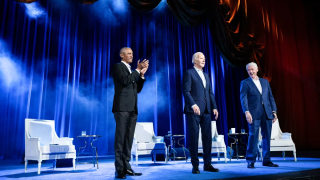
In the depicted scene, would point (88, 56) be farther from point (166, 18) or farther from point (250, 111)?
point (250, 111)

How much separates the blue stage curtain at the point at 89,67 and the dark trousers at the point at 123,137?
435 cm

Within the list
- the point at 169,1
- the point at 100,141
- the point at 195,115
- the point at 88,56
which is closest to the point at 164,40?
the point at 169,1

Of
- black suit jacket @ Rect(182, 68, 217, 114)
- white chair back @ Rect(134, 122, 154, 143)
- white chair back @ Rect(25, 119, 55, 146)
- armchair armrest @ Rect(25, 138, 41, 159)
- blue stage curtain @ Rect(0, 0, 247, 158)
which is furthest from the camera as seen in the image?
blue stage curtain @ Rect(0, 0, 247, 158)

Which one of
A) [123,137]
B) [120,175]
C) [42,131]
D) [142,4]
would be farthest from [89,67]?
[120,175]

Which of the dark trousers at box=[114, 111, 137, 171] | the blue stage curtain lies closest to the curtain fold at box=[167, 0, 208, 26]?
the blue stage curtain

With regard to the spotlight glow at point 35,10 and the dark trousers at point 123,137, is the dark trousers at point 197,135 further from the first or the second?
the spotlight glow at point 35,10

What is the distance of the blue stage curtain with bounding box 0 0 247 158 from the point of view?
621cm

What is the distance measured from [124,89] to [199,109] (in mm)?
820

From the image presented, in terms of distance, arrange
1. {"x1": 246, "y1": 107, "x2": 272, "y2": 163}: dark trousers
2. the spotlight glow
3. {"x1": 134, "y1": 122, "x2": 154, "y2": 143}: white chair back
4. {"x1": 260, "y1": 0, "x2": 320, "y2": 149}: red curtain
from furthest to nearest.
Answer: {"x1": 260, "y1": 0, "x2": 320, "y2": 149}: red curtain < the spotlight glow < {"x1": 134, "y1": 122, "x2": 154, "y2": 143}: white chair back < {"x1": 246, "y1": 107, "x2": 272, "y2": 163}: dark trousers

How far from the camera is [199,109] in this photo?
2766mm

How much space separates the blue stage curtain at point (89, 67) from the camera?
6211 mm

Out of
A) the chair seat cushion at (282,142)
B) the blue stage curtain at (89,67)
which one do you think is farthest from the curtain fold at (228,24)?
the chair seat cushion at (282,142)

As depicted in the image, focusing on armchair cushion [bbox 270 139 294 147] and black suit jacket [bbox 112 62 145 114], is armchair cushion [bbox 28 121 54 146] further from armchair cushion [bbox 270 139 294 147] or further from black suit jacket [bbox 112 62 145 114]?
armchair cushion [bbox 270 139 294 147]

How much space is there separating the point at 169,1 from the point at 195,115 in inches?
154
